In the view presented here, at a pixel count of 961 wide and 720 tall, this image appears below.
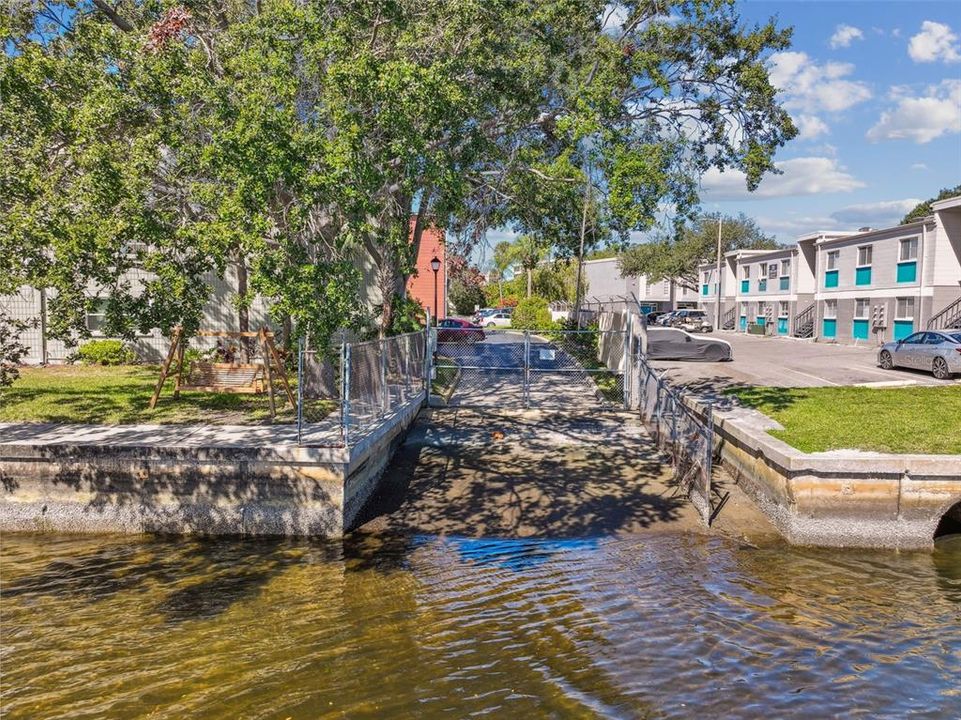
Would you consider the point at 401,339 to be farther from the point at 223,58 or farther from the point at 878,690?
the point at 878,690

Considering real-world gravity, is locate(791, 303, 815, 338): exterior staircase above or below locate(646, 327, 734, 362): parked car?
above

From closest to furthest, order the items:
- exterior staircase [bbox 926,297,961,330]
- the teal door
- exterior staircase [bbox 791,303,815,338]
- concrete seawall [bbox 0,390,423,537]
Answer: concrete seawall [bbox 0,390,423,537]
exterior staircase [bbox 926,297,961,330]
the teal door
exterior staircase [bbox 791,303,815,338]

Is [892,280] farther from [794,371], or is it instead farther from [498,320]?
[498,320]

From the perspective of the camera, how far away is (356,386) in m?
10.9

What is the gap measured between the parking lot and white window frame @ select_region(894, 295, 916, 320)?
107 inches

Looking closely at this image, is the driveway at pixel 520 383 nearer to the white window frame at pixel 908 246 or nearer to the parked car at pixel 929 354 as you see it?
the parked car at pixel 929 354

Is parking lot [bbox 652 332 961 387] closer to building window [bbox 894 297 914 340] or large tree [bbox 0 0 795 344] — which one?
building window [bbox 894 297 914 340]

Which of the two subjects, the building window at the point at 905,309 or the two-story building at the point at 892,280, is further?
the building window at the point at 905,309

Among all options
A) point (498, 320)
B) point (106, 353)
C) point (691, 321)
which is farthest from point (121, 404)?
point (498, 320)

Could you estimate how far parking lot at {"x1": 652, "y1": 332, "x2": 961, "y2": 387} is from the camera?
19.8 metres

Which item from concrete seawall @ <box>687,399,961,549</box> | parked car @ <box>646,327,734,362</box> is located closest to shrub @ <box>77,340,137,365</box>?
parked car @ <box>646,327,734,362</box>

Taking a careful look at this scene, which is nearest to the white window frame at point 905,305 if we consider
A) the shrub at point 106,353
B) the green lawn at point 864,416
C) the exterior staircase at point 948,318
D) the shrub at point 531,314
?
the exterior staircase at point 948,318

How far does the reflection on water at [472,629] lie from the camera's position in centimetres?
607

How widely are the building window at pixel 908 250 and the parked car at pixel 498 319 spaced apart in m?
26.7
